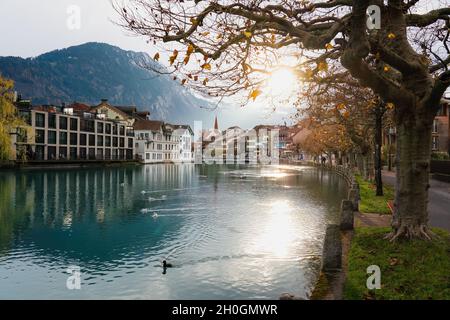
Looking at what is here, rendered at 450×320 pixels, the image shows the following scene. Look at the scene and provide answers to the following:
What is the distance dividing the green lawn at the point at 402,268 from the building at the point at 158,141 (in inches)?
3893

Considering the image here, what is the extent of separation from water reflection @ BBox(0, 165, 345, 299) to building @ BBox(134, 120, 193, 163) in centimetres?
7966

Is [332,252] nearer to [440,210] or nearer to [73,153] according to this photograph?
[440,210]

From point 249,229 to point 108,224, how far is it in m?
7.59

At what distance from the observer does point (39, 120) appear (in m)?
74.2

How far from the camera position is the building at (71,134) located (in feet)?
232

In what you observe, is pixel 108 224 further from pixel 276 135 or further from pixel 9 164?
pixel 276 135

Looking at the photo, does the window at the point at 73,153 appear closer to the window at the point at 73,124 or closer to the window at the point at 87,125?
the window at the point at 73,124

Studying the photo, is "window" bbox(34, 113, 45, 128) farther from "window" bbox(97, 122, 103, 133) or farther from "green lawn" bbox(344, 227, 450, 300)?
"green lawn" bbox(344, 227, 450, 300)

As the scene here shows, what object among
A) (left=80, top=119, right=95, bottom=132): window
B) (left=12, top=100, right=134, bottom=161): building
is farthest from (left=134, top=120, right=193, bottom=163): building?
(left=80, top=119, right=95, bottom=132): window

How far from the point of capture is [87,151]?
287 feet

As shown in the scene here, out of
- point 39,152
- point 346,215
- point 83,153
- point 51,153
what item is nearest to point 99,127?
point 83,153

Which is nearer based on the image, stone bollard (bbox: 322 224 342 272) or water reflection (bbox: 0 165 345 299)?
stone bollard (bbox: 322 224 342 272)

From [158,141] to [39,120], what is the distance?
43481 mm

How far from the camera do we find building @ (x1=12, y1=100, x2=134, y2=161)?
70.6m
